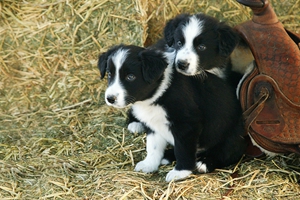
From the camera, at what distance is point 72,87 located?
547 cm

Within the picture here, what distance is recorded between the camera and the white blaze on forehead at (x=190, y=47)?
4121 mm

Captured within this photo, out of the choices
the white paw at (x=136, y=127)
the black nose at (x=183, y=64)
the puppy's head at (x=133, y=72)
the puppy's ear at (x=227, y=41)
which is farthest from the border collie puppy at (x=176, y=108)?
the white paw at (x=136, y=127)

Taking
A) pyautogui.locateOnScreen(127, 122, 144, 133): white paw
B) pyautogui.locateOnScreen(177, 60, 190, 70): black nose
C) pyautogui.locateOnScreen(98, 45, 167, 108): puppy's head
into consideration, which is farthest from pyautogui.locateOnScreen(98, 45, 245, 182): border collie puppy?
pyautogui.locateOnScreen(127, 122, 144, 133): white paw

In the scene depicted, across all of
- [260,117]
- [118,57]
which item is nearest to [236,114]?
[260,117]

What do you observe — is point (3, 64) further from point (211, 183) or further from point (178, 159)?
point (211, 183)

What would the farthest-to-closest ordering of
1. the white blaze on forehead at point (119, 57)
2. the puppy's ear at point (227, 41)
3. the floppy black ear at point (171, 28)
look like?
the floppy black ear at point (171, 28) → the puppy's ear at point (227, 41) → the white blaze on forehead at point (119, 57)

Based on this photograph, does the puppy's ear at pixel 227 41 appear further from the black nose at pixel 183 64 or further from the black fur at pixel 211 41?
the black nose at pixel 183 64

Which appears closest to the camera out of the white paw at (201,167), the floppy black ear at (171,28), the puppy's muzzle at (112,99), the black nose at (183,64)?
the puppy's muzzle at (112,99)

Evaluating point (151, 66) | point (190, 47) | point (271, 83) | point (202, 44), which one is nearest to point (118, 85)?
point (151, 66)

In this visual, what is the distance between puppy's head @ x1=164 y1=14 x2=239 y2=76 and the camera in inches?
165

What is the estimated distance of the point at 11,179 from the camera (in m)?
4.26

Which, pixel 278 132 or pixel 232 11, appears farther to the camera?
pixel 232 11

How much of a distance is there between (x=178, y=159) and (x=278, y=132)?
2.93 ft

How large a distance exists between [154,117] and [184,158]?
0.43 meters
